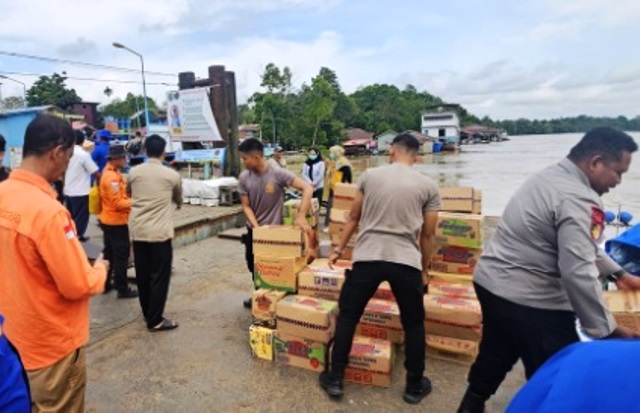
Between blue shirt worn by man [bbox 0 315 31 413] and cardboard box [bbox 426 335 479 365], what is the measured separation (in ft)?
9.12

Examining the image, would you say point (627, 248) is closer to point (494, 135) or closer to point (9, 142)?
point (9, 142)

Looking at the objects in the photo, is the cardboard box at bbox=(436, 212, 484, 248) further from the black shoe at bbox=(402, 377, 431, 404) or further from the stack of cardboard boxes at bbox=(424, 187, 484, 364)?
the black shoe at bbox=(402, 377, 431, 404)

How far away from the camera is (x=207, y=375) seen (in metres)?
3.11

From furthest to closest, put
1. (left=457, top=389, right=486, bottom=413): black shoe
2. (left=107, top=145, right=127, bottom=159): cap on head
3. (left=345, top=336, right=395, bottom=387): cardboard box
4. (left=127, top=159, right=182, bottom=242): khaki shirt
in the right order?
(left=107, top=145, right=127, bottom=159): cap on head, (left=127, top=159, right=182, bottom=242): khaki shirt, (left=345, top=336, right=395, bottom=387): cardboard box, (left=457, top=389, right=486, bottom=413): black shoe

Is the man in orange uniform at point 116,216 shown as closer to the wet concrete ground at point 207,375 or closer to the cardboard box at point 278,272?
the wet concrete ground at point 207,375

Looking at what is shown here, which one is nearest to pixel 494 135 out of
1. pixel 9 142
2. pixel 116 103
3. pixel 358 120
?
pixel 358 120

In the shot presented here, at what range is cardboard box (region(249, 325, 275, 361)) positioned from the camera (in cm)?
328

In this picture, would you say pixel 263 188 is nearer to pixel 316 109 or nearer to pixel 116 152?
pixel 116 152

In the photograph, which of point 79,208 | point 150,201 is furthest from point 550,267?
point 79,208

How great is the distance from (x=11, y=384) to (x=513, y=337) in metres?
2.18

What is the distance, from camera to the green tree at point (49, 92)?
4688 centimetres

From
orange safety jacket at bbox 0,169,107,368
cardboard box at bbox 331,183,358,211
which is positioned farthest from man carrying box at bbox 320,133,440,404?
cardboard box at bbox 331,183,358,211

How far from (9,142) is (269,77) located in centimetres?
3218

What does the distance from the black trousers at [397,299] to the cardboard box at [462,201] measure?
153cm
